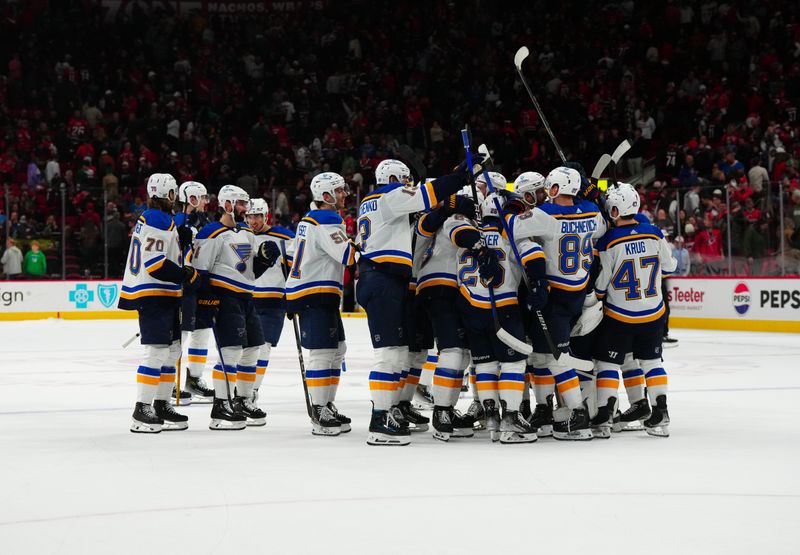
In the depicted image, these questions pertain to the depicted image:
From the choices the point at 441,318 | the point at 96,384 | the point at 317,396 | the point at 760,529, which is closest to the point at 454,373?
the point at 441,318

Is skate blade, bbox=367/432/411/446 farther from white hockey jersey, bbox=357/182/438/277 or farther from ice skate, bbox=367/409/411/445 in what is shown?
white hockey jersey, bbox=357/182/438/277

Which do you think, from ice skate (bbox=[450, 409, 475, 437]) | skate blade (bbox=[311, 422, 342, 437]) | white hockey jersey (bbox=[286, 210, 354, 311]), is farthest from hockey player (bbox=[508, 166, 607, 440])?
skate blade (bbox=[311, 422, 342, 437])

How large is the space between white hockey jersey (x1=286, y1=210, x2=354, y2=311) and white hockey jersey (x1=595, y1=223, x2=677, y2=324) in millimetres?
1490

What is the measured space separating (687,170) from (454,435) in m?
12.8

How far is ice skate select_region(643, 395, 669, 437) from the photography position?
609 cm

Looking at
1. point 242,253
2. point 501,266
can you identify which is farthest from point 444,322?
point 242,253

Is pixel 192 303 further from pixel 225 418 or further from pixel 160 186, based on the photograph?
pixel 160 186

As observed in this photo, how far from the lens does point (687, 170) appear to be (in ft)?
58.9

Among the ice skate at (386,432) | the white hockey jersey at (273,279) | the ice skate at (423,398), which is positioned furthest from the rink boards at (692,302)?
the ice skate at (386,432)

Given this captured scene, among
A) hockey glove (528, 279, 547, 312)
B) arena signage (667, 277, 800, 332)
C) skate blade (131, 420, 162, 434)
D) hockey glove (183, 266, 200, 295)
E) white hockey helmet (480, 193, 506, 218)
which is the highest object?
white hockey helmet (480, 193, 506, 218)

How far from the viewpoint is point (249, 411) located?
22.5 feet

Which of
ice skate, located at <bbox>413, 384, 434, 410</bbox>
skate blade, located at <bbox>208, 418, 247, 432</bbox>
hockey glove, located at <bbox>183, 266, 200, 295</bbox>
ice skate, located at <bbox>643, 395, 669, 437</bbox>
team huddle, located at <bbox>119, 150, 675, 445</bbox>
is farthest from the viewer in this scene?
ice skate, located at <bbox>413, 384, 434, 410</bbox>

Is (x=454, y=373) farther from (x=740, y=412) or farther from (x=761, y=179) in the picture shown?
(x=761, y=179)

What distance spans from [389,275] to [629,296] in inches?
55.1
